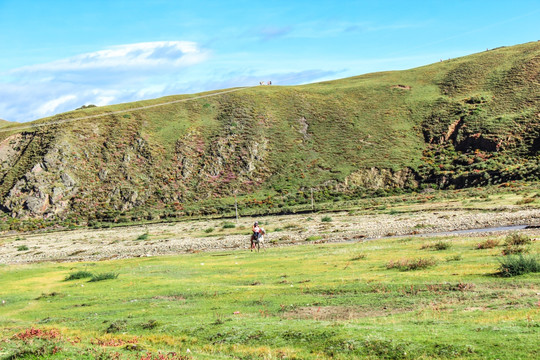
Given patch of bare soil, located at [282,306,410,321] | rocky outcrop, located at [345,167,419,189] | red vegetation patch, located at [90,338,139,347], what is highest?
red vegetation patch, located at [90,338,139,347]

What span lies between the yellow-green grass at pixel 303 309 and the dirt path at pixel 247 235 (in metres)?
14.7

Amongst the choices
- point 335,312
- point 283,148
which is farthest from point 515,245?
point 283,148

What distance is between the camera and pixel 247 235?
5450cm

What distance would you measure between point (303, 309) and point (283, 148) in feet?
312

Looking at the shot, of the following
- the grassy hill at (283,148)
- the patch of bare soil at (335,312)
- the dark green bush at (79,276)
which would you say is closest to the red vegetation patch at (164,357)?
the patch of bare soil at (335,312)

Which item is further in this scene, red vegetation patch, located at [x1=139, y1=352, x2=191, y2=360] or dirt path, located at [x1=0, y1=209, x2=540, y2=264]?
dirt path, located at [x1=0, y1=209, x2=540, y2=264]

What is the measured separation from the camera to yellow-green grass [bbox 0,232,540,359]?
11477 mm

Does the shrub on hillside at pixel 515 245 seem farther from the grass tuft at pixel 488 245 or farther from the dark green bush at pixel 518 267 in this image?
the dark green bush at pixel 518 267

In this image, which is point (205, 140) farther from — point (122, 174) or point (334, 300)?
point (334, 300)

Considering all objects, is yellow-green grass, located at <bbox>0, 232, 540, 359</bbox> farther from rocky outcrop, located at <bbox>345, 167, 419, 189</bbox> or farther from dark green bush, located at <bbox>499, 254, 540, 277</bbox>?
rocky outcrop, located at <bbox>345, 167, 419, 189</bbox>

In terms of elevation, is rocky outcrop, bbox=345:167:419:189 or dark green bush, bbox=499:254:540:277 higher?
dark green bush, bbox=499:254:540:277

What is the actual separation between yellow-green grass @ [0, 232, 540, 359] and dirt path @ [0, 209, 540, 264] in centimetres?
1468

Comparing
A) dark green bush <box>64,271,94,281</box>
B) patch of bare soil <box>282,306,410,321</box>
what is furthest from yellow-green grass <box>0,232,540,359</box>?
dark green bush <box>64,271,94,281</box>

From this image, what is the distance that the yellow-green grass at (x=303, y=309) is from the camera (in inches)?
452
